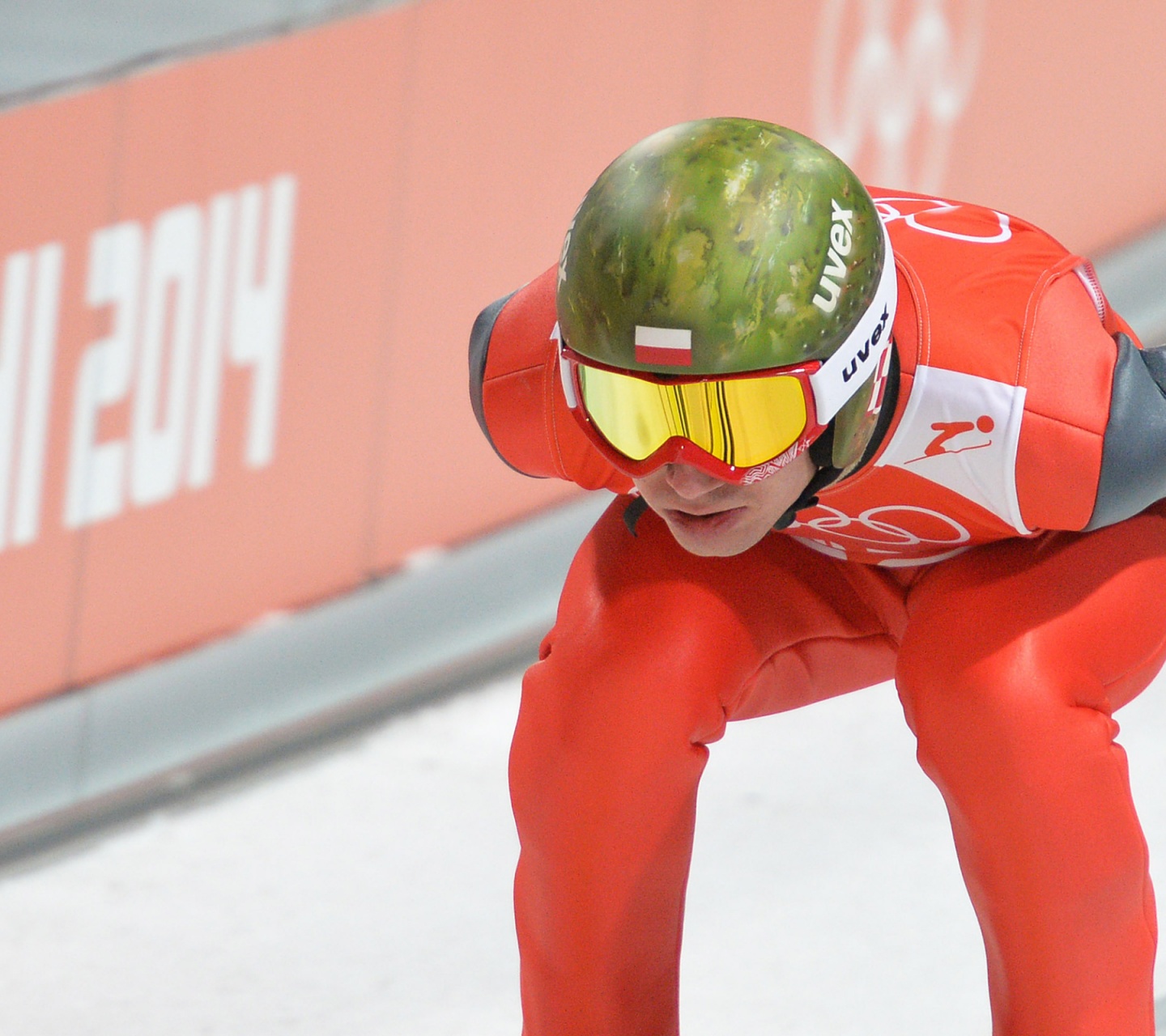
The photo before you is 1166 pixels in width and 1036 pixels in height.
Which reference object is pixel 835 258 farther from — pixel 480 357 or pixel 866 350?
pixel 480 357

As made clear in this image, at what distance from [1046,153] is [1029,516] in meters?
3.45

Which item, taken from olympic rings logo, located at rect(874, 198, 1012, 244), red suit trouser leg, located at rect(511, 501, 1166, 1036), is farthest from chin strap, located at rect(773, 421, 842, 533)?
olympic rings logo, located at rect(874, 198, 1012, 244)

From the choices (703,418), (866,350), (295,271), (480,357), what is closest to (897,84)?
(295,271)

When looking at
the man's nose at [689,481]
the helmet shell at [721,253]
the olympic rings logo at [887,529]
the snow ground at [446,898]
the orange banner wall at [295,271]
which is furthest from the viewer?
the orange banner wall at [295,271]

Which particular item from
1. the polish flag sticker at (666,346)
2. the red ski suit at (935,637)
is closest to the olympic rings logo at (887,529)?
the red ski suit at (935,637)

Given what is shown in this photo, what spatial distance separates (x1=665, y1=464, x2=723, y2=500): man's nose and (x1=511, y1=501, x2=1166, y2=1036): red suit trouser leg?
0.92ft

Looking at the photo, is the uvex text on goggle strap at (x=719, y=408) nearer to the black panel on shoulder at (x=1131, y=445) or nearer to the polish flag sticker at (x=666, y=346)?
the polish flag sticker at (x=666, y=346)

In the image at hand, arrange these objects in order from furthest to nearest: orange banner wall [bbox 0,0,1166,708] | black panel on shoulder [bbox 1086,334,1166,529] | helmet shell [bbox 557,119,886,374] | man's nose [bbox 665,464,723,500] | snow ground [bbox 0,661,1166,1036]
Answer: orange banner wall [bbox 0,0,1166,708] < snow ground [bbox 0,661,1166,1036] < black panel on shoulder [bbox 1086,334,1166,529] < man's nose [bbox 665,464,723,500] < helmet shell [bbox 557,119,886,374]

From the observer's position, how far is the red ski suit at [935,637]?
1.95m

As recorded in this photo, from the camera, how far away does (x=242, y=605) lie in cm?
394

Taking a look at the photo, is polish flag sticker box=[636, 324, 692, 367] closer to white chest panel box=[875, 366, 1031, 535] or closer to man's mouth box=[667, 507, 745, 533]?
man's mouth box=[667, 507, 745, 533]

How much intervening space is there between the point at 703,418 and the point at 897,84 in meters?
3.29

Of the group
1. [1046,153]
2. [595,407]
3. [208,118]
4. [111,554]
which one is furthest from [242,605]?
[1046,153]

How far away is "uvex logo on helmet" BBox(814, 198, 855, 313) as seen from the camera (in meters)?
1.76
